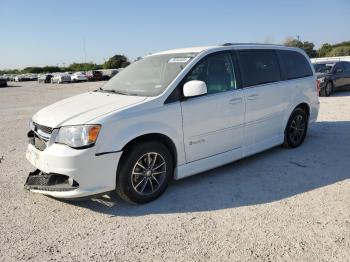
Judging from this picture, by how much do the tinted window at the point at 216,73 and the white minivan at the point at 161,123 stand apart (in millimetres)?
14

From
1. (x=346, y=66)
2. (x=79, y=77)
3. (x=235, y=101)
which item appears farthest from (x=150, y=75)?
(x=79, y=77)

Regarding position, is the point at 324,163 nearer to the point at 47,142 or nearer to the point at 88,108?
the point at 88,108

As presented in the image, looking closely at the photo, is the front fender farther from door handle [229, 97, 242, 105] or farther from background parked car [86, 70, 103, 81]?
background parked car [86, 70, 103, 81]

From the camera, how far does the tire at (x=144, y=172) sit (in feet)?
12.8

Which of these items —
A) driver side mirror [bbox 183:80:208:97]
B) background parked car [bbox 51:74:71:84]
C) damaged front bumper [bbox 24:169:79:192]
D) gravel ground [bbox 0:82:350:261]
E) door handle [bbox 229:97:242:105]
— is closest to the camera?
gravel ground [bbox 0:82:350:261]

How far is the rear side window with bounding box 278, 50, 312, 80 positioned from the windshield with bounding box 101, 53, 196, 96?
2.12 m

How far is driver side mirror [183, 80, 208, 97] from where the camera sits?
13.7ft

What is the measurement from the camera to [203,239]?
3307 millimetres

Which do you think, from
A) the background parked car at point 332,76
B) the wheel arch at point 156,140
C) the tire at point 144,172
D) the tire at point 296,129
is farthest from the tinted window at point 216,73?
the background parked car at point 332,76

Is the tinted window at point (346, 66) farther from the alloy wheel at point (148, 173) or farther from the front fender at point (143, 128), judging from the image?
the alloy wheel at point (148, 173)

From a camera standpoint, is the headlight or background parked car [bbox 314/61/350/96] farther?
background parked car [bbox 314/61/350/96]

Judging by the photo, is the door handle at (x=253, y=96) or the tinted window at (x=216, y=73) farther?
the door handle at (x=253, y=96)

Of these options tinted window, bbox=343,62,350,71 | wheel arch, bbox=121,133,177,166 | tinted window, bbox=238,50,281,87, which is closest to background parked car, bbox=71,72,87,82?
tinted window, bbox=343,62,350,71

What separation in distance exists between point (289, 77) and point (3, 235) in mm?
4922
